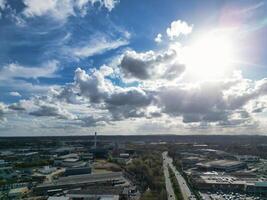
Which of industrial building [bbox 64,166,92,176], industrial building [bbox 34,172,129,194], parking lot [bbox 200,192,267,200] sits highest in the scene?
industrial building [bbox 64,166,92,176]

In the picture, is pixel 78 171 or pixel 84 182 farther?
pixel 78 171

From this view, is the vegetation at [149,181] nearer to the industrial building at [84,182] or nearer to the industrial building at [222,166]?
the industrial building at [84,182]

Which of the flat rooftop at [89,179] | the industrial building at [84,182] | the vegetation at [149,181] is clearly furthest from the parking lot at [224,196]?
the flat rooftop at [89,179]

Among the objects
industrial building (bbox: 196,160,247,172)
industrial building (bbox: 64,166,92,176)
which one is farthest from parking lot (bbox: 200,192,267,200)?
industrial building (bbox: 196,160,247,172)

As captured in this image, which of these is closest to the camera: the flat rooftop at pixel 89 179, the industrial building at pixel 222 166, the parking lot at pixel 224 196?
the parking lot at pixel 224 196

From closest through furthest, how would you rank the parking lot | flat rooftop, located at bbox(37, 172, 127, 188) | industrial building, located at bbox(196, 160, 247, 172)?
the parking lot, flat rooftop, located at bbox(37, 172, 127, 188), industrial building, located at bbox(196, 160, 247, 172)

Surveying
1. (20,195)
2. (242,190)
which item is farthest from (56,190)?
(242,190)

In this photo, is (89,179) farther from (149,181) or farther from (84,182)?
(149,181)

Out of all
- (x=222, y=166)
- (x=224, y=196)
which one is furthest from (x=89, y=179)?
(x=222, y=166)

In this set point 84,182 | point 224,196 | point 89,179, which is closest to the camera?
point 224,196

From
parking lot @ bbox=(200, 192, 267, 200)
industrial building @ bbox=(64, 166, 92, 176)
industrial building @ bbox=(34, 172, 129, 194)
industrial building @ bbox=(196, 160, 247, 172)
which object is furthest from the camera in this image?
industrial building @ bbox=(196, 160, 247, 172)

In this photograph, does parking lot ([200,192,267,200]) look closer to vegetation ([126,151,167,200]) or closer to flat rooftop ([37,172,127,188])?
vegetation ([126,151,167,200])
